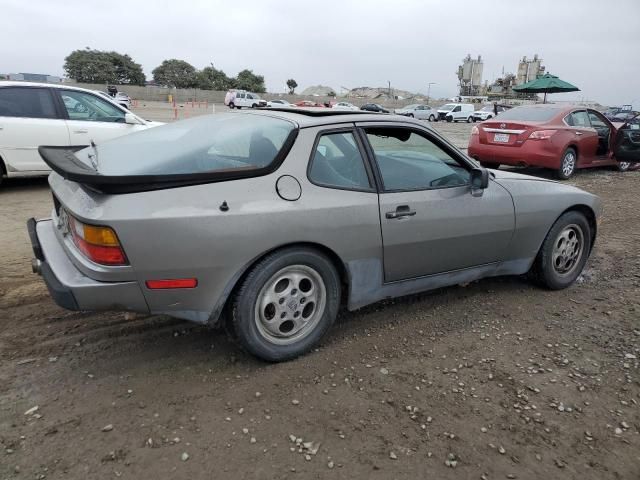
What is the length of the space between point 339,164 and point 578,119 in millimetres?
8479

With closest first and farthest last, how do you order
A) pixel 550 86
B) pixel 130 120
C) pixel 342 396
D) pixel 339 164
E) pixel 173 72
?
pixel 342 396
pixel 339 164
pixel 130 120
pixel 550 86
pixel 173 72

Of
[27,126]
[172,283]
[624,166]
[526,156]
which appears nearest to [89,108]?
[27,126]

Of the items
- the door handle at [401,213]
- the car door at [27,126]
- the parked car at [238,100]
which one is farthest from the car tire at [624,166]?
the parked car at [238,100]

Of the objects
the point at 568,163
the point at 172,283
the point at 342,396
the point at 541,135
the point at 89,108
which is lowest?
the point at 342,396

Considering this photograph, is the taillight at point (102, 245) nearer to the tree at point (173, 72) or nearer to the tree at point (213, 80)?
the tree at point (213, 80)

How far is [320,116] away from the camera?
311 cm

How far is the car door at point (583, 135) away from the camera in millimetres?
9453

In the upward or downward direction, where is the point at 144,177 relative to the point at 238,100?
downward

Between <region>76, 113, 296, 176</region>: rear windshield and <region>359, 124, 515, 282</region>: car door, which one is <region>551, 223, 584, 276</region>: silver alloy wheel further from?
<region>76, 113, 296, 176</region>: rear windshield

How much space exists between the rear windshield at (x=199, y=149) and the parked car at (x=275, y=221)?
13mm

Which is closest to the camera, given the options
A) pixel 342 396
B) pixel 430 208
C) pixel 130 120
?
pixel 342 396

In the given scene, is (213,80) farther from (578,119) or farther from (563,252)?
(563,252)

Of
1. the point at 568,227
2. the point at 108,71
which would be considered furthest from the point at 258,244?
the point at 108,71

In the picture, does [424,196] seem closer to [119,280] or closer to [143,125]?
[119,280]
